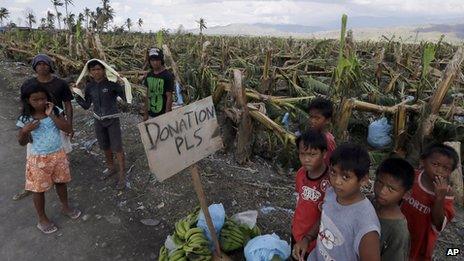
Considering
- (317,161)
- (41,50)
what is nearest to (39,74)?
(317,161)

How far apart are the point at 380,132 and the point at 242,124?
85.0 inches

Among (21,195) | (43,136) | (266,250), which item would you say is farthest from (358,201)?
(21,195)

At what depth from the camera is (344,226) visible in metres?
1.88

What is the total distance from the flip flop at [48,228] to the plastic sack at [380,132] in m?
4.43

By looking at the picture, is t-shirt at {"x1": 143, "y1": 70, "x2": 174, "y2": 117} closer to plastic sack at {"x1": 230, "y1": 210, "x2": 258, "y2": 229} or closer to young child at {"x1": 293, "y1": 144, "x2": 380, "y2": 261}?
plastic sack at {"x1": 230, "y1": 210, "x2": 258, "y2": 229}

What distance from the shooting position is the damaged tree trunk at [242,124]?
4.53 m

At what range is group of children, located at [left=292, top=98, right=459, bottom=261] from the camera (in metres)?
1.86

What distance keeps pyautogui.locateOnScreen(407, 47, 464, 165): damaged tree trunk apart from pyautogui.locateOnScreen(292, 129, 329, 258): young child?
2.75m

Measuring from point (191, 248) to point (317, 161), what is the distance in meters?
1.20

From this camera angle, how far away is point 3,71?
12.0 metres

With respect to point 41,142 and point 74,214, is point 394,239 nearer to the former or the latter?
point 41,142

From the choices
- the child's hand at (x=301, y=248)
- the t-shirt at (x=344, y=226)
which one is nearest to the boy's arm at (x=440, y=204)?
the t-shirt at (x=344, y=226)

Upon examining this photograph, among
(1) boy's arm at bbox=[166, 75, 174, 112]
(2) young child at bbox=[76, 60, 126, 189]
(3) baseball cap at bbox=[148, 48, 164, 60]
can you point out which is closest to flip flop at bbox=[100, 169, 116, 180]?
(2) young child at bbox=[76, 60, 126, 189]

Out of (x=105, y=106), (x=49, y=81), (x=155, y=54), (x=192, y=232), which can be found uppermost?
(x=155, y=54)
